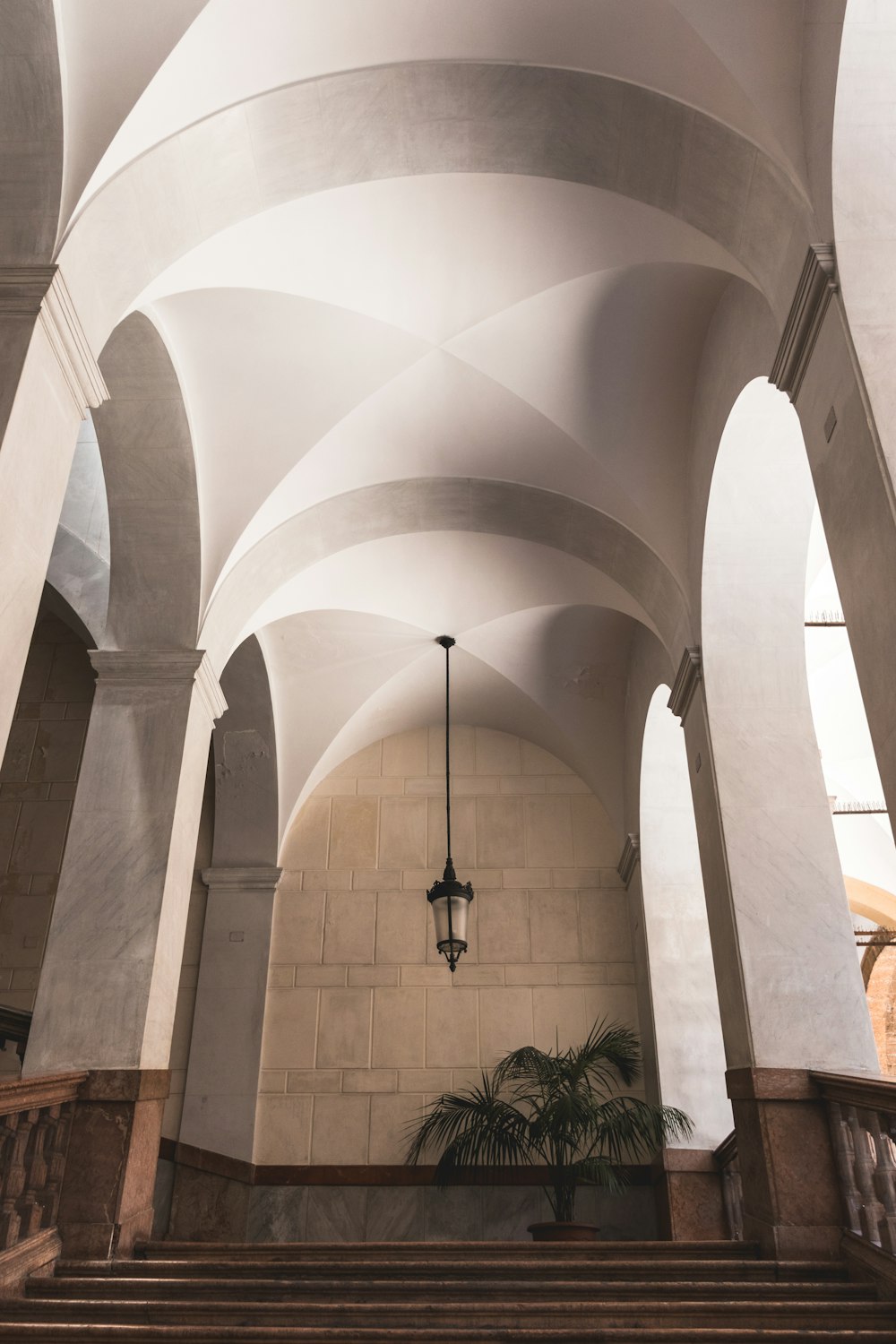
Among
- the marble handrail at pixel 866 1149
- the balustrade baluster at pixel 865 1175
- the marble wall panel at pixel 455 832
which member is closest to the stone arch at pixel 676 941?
the marble wall panel at pixel 455 832

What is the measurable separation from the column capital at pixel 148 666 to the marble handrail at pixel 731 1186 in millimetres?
4411

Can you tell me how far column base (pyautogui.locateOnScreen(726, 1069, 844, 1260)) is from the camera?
4496 mm

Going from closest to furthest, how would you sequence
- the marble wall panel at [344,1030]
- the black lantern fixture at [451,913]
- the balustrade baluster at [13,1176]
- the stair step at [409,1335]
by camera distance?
the stair step at [409,1335] → the balustrade baluster at [13,1176] → the black lantern fixture at [451,913] → the marble wall panel at [344,1030]

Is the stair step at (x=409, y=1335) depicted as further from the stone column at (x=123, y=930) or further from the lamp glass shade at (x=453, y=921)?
the lamp glass shade at (x=453, y=921)

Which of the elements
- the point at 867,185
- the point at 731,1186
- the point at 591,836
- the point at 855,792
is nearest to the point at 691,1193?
the point at 731,1186

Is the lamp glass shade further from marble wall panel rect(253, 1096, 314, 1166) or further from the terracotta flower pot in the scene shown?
marble wall panel rect(253, 1096, 314, 1166)

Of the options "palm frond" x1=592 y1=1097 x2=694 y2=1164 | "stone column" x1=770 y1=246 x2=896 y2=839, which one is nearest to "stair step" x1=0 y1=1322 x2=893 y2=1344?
"stone column" x1=770 y1=246 x2=896 y2=839

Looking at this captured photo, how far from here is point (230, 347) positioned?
583 centimetres

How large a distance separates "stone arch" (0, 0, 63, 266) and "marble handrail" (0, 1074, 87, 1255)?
3228 mm

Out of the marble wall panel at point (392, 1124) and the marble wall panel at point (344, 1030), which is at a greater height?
the marble wall panel at point (344, 1030)

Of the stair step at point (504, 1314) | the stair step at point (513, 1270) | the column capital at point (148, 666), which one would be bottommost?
the stair step at point (504, 1314)

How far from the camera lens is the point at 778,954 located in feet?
17.0

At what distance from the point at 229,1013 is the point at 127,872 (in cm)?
373

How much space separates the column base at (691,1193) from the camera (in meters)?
7.30
